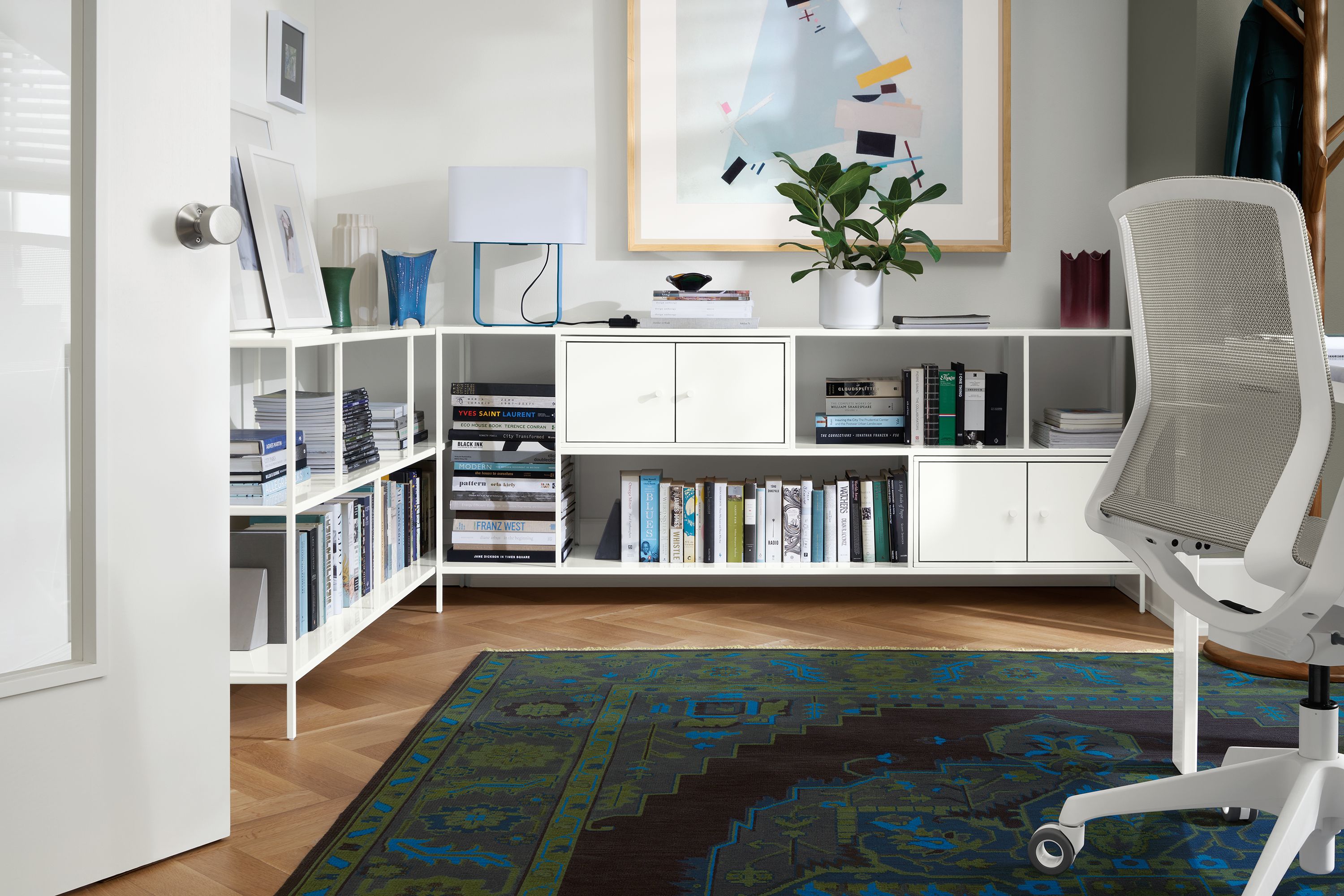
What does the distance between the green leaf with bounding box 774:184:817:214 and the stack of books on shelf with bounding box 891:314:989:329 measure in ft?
1.28

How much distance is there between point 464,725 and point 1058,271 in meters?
2.26

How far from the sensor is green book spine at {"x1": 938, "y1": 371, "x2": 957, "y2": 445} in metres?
3.01

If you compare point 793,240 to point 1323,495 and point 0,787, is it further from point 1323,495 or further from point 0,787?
point 0,787

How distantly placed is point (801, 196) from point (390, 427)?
1.25 meters

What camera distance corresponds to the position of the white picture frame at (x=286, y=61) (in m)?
2.97

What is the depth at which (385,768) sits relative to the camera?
6.26ft

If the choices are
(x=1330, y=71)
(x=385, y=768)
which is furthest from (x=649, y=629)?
A: (x=1330, y=71)

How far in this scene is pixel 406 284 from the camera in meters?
3.08

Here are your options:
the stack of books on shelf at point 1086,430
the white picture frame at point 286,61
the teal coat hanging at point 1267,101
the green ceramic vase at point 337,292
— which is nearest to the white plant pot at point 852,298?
the stack of books on shelf at point 1086,430

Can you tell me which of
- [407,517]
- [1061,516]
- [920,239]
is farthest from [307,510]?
[1061,516]

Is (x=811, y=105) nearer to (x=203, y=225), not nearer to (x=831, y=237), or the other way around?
(x=831, y=237)

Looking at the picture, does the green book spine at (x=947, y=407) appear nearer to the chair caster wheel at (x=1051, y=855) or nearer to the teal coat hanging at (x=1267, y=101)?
the teal coat hanging at (x=1267, y=101)

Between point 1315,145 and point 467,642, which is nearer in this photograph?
point 1315,145

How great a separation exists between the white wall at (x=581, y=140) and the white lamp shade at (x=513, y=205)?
13.8 inches
